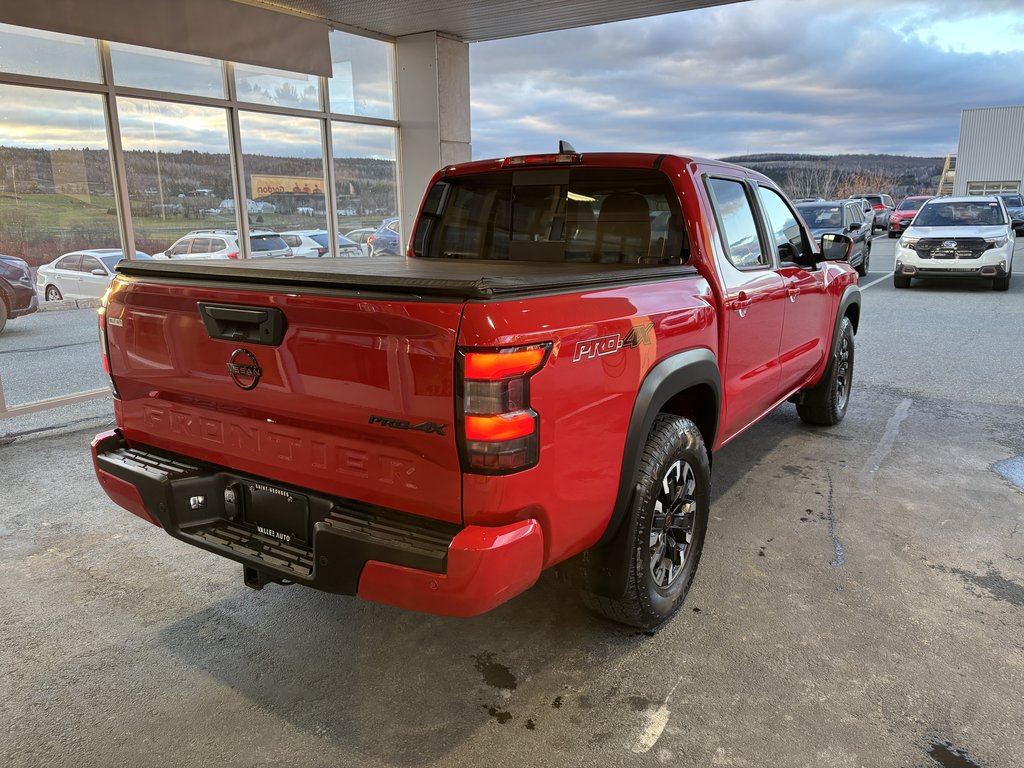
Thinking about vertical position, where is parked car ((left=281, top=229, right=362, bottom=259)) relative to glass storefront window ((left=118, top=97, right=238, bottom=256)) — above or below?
below

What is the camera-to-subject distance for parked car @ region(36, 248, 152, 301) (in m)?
6.82

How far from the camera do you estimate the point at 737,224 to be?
3844 mm

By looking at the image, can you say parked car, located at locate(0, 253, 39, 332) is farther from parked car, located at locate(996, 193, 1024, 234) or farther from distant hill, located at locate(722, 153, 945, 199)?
distant hill, located at locate(722, 153, 945, 199)

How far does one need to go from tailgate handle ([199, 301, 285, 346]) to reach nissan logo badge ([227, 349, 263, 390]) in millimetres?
50

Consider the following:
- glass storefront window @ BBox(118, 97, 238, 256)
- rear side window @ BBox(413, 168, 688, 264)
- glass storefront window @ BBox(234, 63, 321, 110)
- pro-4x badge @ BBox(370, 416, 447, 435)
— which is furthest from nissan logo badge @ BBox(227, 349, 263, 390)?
glass storefront window @ BBox(234, 63, 321, 110)

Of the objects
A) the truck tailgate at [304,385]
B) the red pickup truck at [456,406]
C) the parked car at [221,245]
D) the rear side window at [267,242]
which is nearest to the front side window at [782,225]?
the red pickup truck at [456,406]

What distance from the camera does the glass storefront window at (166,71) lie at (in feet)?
22.9

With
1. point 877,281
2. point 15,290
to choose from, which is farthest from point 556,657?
point 877,281

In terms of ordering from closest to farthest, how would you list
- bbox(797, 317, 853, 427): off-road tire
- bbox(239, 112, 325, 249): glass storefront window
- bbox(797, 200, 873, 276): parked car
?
bbox(797, 317, 853, 427): off-road tire → bbox(239, 112, 325, 249): glass storefront window → bbox(797, 200, 873, 276): parked car

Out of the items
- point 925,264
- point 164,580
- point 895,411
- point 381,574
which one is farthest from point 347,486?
point 925,264

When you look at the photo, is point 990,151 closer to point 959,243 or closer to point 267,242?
point 959,243

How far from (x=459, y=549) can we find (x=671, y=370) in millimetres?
1159

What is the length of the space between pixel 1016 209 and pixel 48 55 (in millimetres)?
33847

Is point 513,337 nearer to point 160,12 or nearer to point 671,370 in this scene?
point 671,370
